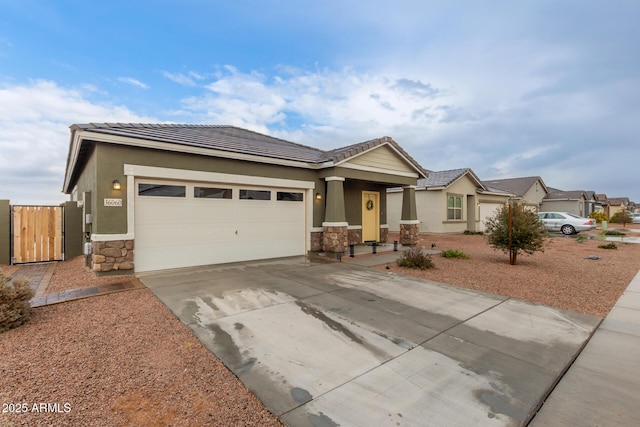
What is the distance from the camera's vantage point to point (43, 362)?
3055 millimetres

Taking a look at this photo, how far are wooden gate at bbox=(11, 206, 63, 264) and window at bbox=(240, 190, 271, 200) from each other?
650cm

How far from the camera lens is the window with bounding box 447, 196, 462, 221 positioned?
19969 millimetres

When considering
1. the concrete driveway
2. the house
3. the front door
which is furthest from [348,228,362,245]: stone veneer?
→ the concrete driveway

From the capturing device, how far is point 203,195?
27.6ft

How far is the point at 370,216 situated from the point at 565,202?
3314cm

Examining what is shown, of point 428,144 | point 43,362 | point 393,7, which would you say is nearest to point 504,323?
point 43,362

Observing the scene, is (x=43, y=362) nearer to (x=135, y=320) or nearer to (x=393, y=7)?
(x=135, y=320)

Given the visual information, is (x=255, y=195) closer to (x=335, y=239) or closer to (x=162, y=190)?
(x=162, y=190)

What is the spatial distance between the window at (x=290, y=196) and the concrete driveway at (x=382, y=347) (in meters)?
4.29

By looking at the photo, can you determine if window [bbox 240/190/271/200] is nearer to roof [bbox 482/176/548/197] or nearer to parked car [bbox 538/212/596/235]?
parked car [bbox 538/212/596/235]

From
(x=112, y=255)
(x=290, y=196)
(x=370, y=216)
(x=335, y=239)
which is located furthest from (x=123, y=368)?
(x=370, y=216)

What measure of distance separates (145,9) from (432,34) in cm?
1006

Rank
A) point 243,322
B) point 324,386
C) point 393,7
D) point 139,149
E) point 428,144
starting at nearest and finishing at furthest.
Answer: point 324,386
point 243,322
point 139,149
point 393,7
point 428,144

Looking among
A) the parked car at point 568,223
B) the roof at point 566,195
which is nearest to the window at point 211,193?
the parked car at point 568,223
